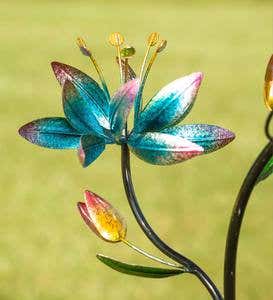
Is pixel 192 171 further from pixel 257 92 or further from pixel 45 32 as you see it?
pixel 45 32

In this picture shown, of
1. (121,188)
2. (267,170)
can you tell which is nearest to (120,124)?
(267,170)

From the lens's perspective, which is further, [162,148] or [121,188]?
[121,188]

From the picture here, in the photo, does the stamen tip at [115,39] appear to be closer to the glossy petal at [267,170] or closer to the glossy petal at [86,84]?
the glossy petal at [86,84]

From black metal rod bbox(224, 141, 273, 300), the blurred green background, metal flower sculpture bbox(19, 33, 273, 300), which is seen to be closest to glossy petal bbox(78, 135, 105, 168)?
metal flower sculpture bbox(19, 33, 273, 300)

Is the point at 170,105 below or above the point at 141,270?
above

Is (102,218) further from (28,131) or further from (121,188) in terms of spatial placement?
(121,188)

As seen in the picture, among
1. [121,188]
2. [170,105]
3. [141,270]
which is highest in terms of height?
[121,188]
